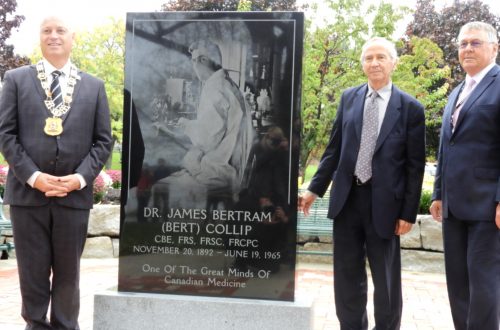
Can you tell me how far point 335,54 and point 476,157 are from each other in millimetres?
8668

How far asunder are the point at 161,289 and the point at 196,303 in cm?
28

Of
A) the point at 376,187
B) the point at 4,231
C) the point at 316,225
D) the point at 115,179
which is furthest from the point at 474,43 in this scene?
the point at 115,179

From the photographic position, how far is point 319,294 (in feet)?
20.4

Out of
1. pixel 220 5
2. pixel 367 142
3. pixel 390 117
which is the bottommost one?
pixel 367 142

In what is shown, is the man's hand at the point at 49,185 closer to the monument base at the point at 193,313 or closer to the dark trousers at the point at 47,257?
the dark trousers at the point at 47,257

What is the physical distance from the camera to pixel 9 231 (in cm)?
809

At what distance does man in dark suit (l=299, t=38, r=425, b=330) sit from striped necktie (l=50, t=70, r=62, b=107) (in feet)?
5.89

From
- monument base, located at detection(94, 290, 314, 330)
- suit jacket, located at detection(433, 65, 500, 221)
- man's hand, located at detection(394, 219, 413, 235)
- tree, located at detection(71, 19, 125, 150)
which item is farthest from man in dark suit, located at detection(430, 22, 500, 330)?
tree, located at detection(71, 19, 125, 150)

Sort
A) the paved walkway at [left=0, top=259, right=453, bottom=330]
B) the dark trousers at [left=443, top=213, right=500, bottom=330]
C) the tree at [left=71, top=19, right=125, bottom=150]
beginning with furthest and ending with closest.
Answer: the tree at [left=71, top=19, right=125, bottom=150] < the paved walkway at [left=0, top=259, right=453, bottom=330] < the dark trousers at [left=443, top=213, right=500, bottom=330]

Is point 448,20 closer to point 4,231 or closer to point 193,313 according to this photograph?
point 4,231

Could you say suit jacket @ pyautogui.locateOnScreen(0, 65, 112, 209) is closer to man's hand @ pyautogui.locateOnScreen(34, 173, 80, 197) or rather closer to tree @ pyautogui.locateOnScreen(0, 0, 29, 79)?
man's hand @ pyautogui.locateOnScreen(34, 173, 80, 197)

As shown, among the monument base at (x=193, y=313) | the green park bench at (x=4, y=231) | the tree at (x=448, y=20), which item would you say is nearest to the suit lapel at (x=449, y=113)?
the monument base at (x=193, y=313)

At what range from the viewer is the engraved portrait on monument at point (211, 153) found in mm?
3674

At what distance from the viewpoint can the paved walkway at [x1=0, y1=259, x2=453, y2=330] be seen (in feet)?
16.4
